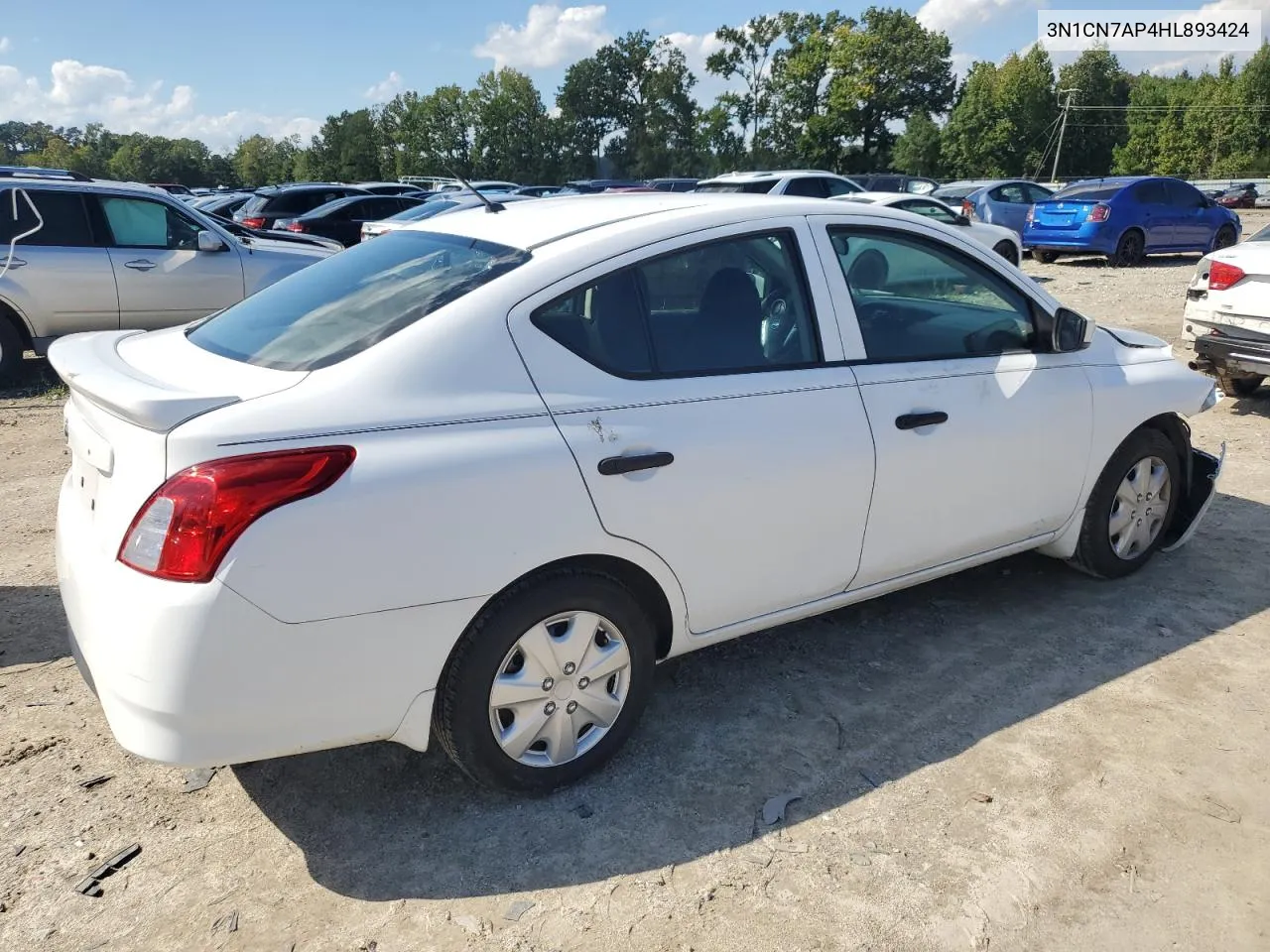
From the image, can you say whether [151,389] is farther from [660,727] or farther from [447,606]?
[660,727]

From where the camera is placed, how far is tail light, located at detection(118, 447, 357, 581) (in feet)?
7.32

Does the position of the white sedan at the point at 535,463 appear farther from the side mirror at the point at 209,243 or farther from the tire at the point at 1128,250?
the tire at the point at 1128,250

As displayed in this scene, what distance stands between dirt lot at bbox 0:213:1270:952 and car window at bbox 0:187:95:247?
5.99 m

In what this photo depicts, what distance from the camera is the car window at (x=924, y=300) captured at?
344cm

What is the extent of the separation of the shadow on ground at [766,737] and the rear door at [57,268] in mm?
7264

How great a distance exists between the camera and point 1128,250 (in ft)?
57.4

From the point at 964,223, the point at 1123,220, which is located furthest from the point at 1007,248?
the point at 1123,220

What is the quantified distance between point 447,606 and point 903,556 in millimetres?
1783

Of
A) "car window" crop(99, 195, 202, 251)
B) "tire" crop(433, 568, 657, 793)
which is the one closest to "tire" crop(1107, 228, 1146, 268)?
"car window" crop(99, 195, 202, 251)

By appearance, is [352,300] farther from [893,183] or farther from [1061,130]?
[1061,130]

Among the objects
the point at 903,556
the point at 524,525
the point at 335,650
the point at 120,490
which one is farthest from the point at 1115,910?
the point at 120,490

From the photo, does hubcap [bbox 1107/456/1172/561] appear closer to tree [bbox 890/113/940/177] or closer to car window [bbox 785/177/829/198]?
car window [bbox 785/177/829/198]

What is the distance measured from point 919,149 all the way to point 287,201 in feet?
193

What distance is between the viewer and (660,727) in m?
3.28
